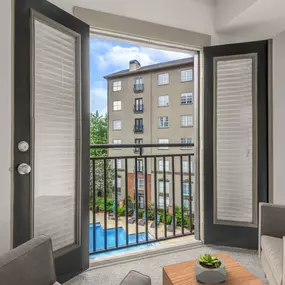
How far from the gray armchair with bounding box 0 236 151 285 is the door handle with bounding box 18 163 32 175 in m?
0.52

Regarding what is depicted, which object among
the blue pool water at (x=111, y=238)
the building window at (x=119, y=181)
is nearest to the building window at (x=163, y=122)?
the building window at (x=119, y=181)

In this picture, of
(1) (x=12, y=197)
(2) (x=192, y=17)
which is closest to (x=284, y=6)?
(2) (x=192, y=17)

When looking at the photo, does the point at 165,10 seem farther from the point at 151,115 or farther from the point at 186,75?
the point at 151,115

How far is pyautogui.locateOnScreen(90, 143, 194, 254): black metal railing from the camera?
2.42 m

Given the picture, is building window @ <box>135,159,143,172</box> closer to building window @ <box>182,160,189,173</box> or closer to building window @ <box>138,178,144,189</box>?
building window @ <box>138,178,144,189</box>

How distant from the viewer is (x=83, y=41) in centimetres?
193

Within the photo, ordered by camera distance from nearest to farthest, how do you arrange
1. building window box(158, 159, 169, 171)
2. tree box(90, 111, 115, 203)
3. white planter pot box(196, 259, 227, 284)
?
1. white planter pot box(196, 259, 227, 284)
2. tree box(90, 111, 115, 203)
3. building window box(158, 159, 169, 171)

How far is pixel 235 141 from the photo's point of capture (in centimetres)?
242

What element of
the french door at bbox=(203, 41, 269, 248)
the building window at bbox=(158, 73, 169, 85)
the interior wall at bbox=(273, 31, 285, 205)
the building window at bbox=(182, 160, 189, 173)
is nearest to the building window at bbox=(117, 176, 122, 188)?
the building window at bbox=(182, 160, 189, 173)

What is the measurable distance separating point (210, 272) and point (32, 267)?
2.82 ft

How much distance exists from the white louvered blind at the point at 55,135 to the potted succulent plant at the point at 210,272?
103 centimetres

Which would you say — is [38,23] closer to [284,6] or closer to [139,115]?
[139,115]

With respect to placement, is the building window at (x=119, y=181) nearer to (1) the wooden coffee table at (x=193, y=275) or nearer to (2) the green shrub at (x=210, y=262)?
(1) the wooden coffee table at (x=193, y=275)

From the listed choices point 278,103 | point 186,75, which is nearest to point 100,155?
point 186,75
